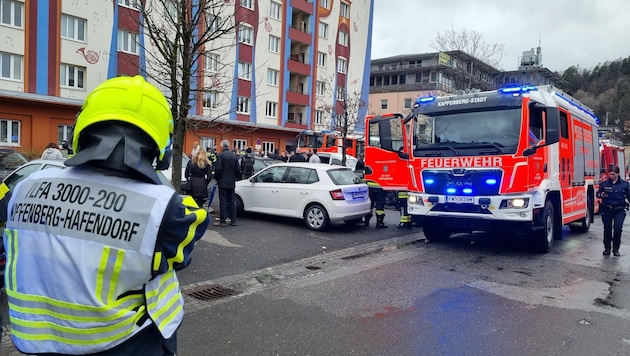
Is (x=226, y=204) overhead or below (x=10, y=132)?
below

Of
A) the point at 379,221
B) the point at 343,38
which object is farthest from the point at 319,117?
the point at 379,221

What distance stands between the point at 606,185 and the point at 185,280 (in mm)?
8174

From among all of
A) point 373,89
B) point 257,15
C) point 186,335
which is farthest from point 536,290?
point 373,89

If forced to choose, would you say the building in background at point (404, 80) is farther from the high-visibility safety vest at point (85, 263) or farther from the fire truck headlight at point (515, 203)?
the high-visibility safety vest at point (85, 263)

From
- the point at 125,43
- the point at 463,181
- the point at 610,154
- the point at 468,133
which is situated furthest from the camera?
the point at 125,43

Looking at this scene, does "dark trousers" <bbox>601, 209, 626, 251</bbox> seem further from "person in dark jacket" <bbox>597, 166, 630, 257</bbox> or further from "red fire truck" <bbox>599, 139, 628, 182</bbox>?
"red fire truck" <bbox>599, 139, 628, 182</bbox>

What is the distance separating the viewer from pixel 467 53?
30.2 metres

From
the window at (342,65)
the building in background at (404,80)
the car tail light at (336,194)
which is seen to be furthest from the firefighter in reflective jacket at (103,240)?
the building in background at (404,80)

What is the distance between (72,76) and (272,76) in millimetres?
15856

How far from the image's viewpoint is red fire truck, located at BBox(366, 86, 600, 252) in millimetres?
7934

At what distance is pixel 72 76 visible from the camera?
25812 millimetres

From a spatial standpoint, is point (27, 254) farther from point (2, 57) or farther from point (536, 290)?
point (2, 57)

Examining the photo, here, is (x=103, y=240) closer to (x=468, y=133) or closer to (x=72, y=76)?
(x=468, y=133)

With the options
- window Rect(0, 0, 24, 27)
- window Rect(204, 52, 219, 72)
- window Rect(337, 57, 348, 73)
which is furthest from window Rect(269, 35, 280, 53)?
window Rect(0, 0, 24, 27)
